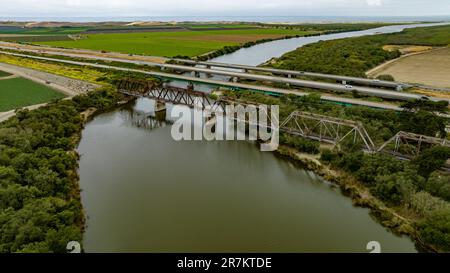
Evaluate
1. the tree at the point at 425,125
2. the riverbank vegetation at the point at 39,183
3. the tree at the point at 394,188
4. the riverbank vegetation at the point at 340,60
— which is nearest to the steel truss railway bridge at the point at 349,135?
the tree at the point at 425,125

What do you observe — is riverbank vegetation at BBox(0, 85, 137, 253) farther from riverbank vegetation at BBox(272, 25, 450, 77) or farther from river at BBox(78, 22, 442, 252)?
riverbank vegetation at BBox(272, 25, 450, 77)

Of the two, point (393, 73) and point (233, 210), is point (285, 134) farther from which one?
point (393, 73)

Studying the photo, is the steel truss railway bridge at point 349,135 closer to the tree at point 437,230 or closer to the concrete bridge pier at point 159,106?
the tree at point 437,230

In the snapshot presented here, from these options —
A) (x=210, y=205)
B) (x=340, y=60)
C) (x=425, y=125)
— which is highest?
(x=340, y=60)

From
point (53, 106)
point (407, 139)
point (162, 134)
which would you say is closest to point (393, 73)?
point (407, 139)

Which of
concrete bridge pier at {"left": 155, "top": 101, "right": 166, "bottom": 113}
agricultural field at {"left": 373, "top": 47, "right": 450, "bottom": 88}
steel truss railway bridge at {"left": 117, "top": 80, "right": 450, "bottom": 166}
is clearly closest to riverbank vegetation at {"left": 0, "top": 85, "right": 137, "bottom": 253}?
concrete bridge pier at {"left": 155, "top": 101, "right": 166, "bottom": 113}

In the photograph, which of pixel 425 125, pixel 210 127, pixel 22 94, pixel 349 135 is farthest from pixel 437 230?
pixel 22 94

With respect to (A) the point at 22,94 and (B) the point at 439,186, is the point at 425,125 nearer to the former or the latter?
(B) the point at 439,186
